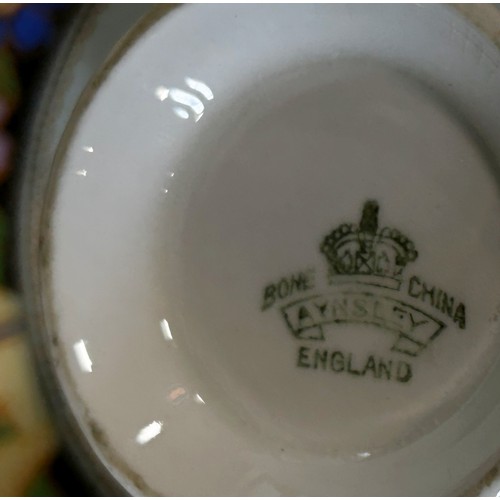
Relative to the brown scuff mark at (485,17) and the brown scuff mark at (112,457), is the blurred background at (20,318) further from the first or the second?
the brown scuff mark at (485,17)

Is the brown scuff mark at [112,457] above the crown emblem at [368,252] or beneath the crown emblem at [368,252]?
beneath

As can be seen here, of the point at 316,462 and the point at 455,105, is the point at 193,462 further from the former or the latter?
the point at 455,105

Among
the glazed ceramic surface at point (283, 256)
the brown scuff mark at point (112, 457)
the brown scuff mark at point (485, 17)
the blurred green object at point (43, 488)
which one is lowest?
the blurred green object at point (43, 488)

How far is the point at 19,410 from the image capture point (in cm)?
64

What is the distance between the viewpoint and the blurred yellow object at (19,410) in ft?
2.09

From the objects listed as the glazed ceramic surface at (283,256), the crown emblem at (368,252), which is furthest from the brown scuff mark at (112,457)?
the crown emblem at (368,252)

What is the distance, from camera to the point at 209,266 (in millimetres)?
633

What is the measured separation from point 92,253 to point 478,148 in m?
0.34

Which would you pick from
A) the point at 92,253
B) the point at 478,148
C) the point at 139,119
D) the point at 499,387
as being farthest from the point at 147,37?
the point at 499,387

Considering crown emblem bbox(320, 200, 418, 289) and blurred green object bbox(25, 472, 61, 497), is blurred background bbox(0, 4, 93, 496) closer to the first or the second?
blurred green object bbox(25, 472, 61, 497)

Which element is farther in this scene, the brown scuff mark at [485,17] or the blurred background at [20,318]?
the blurred background at [20,318]

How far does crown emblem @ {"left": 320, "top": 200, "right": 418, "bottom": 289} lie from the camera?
0.61 m

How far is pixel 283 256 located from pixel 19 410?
0.28m

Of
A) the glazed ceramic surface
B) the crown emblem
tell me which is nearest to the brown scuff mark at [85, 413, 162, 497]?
the glazed ceramic surface
